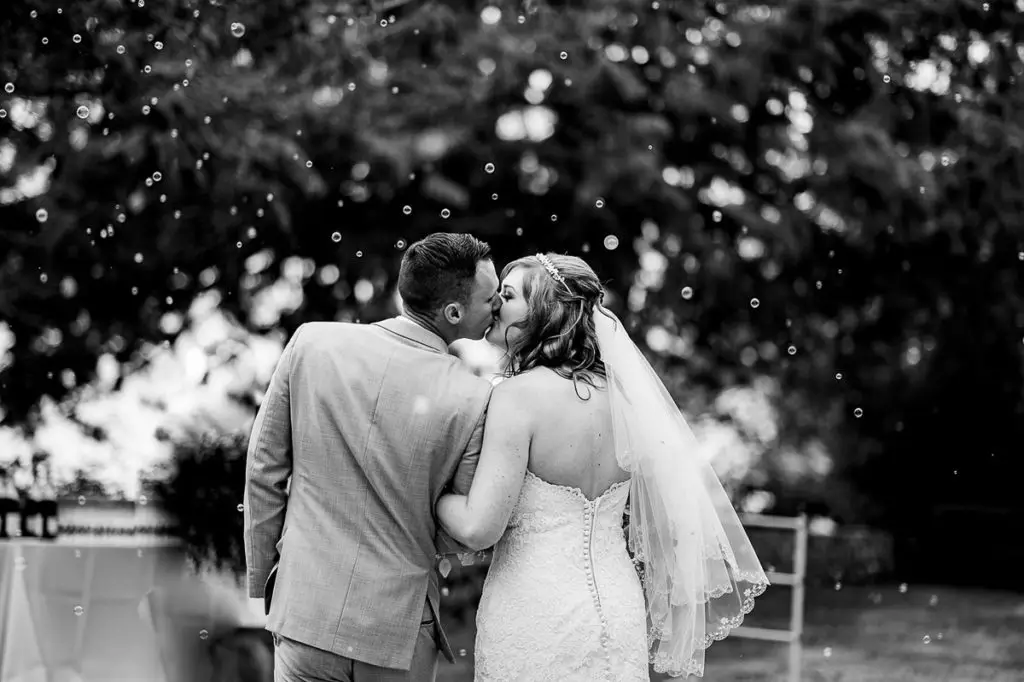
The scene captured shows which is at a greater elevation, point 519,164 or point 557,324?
point 519,164

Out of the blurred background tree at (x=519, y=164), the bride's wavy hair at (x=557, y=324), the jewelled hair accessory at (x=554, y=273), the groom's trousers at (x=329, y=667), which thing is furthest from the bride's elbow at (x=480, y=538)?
the blurred background tree at (x=519, y=164)

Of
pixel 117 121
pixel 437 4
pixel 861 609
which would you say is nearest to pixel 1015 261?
pixel 437 4

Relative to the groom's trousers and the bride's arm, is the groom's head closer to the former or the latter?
the bride's arm

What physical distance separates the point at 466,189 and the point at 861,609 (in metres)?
9.38

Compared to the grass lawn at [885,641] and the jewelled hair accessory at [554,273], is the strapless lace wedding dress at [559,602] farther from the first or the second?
the grass lawn at [885,641]

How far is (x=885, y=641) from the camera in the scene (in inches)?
445

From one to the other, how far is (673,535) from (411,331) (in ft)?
3.00

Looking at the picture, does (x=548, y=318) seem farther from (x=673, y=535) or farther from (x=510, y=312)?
(x=673, y=535)

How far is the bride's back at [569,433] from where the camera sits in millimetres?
2625

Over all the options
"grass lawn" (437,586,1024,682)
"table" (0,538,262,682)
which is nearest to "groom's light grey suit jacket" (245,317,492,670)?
"table" (0,538,262,682)

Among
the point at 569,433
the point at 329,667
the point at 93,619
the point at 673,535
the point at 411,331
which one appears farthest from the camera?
the point at 93,619

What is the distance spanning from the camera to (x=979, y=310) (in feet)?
23.1

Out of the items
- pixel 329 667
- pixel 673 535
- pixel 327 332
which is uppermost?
pixel 327 332

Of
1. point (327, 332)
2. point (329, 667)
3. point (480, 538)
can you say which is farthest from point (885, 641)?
point (327, 332)
